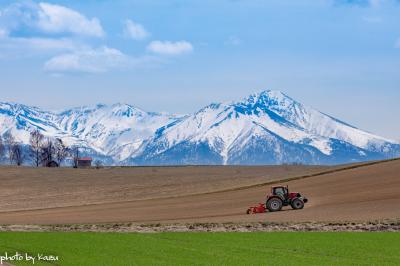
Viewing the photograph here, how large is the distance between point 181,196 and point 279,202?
22915 millimetres

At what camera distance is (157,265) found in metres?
33.8

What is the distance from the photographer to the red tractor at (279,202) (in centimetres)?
7044

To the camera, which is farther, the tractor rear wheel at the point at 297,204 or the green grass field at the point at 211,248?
the tractor rear wheel at the point at 297,204

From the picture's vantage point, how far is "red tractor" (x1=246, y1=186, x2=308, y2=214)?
2773 inches

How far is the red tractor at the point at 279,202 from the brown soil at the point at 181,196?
0.92 m

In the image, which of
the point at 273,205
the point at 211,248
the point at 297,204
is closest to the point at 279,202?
the point at 273,205

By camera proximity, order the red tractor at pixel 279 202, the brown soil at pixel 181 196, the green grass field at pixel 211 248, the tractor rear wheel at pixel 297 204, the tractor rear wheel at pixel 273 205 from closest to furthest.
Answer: the green grass field at pixel 211 248, the brown soil at pixel 181 196, the red tractor at pixel 279 202, the tractor rear wheel at pixel 273 205, the tractor rear wheel at pixel 297 204

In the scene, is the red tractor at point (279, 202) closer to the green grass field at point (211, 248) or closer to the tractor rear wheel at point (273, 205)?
the tractor rear wheel at point (273, 205)

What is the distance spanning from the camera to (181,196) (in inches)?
3612

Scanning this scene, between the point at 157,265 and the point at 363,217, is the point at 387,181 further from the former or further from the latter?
the point at 157,265

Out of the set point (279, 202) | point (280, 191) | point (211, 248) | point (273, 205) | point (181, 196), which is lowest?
point (211, 248)

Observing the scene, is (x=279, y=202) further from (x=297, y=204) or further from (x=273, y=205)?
(x=297, y=204)

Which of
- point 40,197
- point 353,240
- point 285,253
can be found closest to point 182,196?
point 40,197

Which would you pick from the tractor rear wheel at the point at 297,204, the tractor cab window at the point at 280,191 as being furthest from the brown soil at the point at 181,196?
the tractor cab window at the point at 280,191
